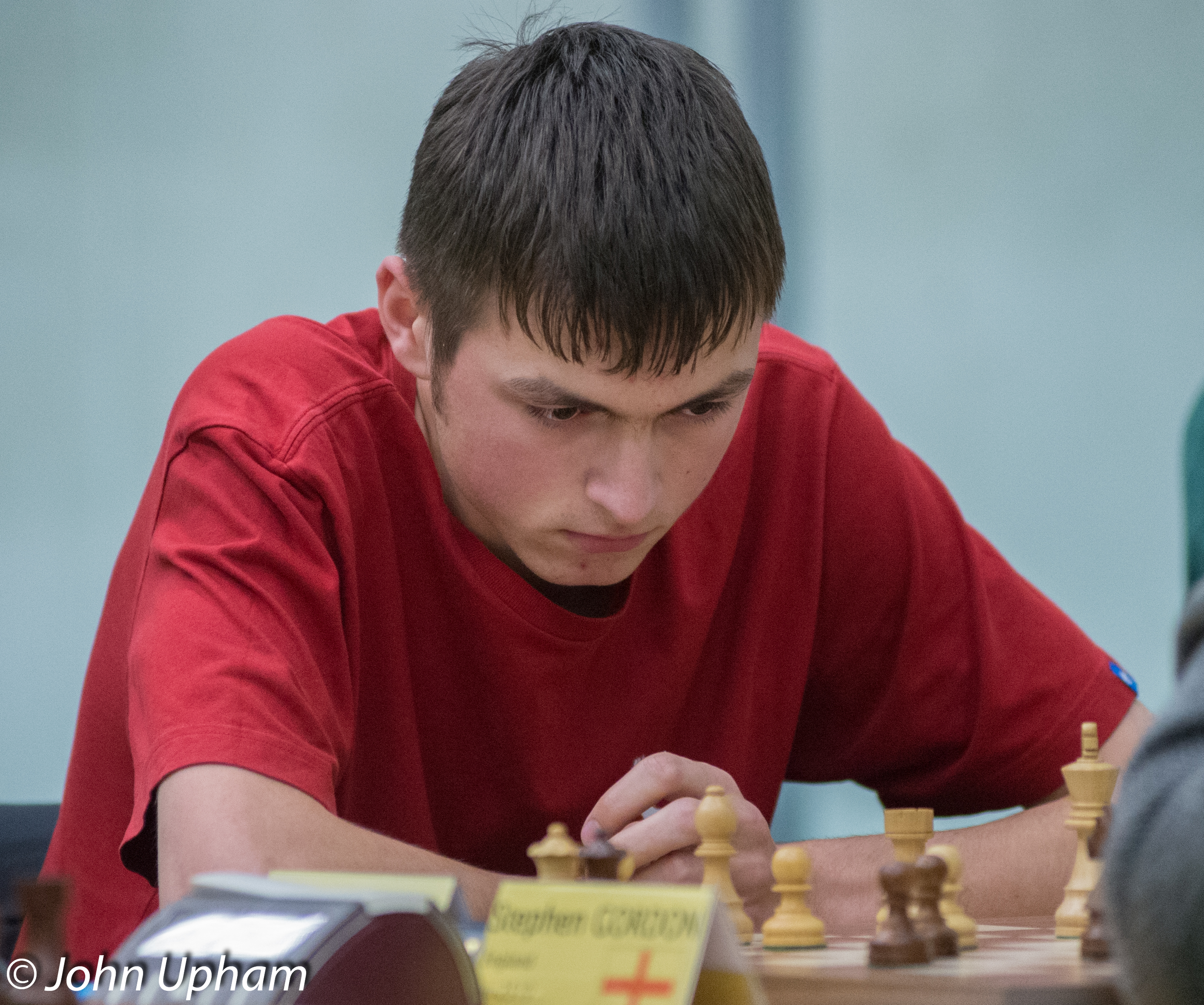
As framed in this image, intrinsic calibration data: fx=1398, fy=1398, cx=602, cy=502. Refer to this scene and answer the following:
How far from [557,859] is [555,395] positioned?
0.44m

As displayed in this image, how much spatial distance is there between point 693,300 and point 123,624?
0.69m

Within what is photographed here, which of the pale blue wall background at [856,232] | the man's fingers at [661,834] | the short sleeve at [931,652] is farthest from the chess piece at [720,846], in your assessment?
the pale blue wall background at [856,232]

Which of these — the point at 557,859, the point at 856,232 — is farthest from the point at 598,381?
the point at 856,232

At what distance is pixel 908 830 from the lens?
3.35ft

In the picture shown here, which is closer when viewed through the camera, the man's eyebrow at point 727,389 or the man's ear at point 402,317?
the man's eyebrow at point 727,389

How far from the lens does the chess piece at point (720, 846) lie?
93 cm

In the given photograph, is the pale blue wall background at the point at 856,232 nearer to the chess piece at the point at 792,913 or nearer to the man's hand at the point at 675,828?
the man's hand at the point at 675,828

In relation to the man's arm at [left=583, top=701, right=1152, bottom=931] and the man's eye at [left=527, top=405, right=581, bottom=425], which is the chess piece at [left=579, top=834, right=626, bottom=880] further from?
the man's eye at [left=527, top=405, right=581, bottom=425]

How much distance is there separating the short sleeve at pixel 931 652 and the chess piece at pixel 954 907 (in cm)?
65

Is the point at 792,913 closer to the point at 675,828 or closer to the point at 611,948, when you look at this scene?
the point at 675,828

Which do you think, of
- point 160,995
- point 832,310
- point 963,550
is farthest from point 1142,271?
point 160,995

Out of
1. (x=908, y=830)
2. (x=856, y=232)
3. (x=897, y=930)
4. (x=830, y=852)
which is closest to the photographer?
(x=897, y=930)

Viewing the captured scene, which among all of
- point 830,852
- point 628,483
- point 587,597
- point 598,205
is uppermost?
point 598,205

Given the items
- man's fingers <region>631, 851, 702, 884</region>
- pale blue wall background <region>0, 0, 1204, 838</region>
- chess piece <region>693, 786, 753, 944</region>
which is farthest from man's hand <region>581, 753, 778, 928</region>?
pale blue wall background <region>0, 0, 1204, 838</region>
